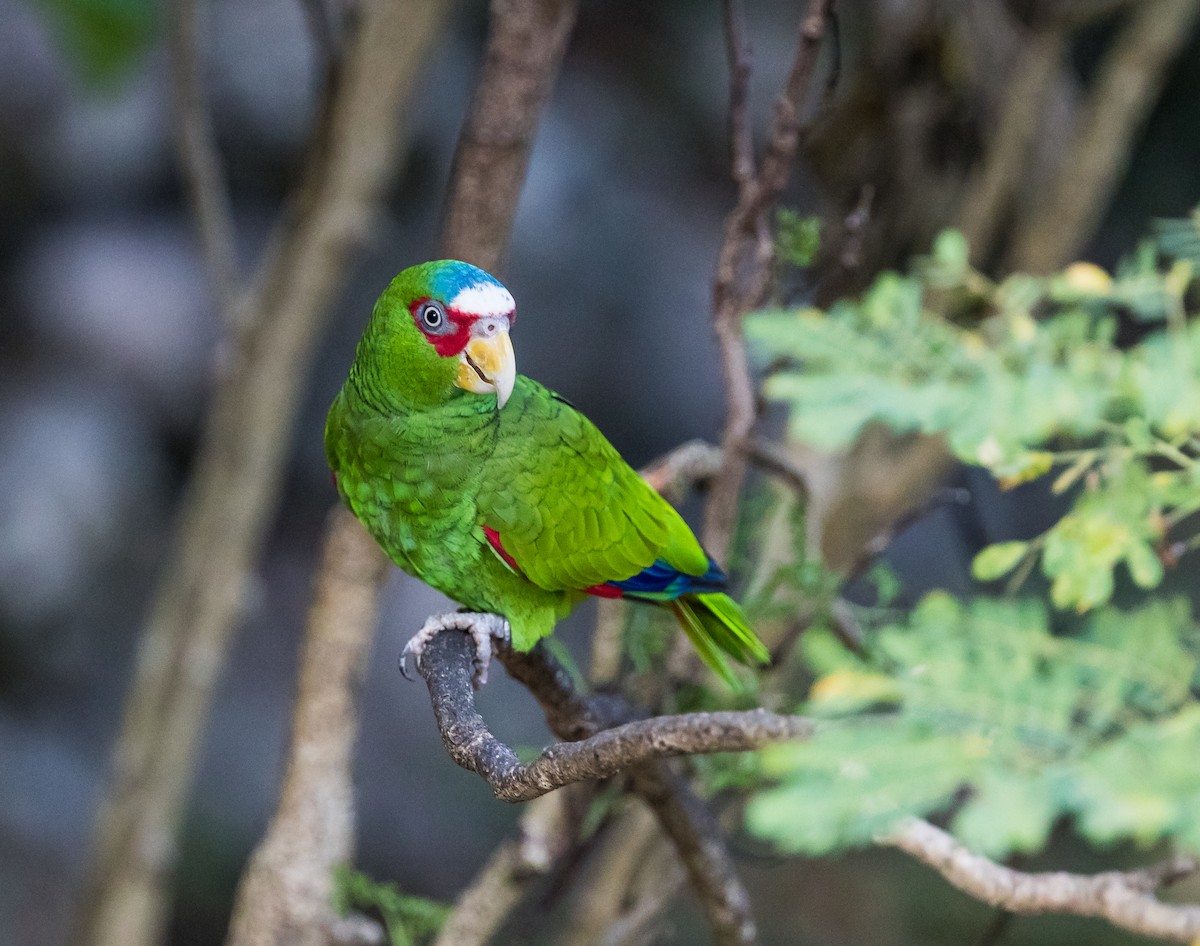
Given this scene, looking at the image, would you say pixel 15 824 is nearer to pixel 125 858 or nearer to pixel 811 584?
pixel 125 858

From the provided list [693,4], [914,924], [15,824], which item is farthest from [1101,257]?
[15,824]

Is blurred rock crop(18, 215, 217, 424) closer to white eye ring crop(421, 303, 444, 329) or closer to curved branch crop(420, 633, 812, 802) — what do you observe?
white eye ring crop(421, 303, 444, 329)

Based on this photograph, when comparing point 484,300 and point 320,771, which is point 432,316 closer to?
point 484,300

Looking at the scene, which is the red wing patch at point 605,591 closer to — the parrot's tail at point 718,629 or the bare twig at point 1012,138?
the parrot's tail at point 718,629

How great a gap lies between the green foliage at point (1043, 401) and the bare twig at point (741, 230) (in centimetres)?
28

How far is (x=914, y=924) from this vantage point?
283 cm

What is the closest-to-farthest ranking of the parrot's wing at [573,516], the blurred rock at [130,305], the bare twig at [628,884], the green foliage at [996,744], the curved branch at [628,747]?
the green foliage at [996,744] < the curved branch at [628,747] < the parrot's wing at [573,516] < the bare twig at [628,884] < the blurred rock at [130,305]

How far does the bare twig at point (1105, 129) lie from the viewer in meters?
1.88

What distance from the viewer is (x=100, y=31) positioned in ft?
6.30

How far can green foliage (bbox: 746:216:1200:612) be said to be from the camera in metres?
0.74

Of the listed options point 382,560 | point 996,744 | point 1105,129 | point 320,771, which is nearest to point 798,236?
point 382,560

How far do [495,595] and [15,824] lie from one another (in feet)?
7.45

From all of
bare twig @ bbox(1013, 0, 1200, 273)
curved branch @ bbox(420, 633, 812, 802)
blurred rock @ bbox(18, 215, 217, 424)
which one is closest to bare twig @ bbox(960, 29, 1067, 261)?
bare twig @ bbox(1013, 0, 1200, 273)

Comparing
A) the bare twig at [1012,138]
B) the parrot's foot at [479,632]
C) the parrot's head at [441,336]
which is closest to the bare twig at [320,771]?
the parrot's foot at [479,632]
